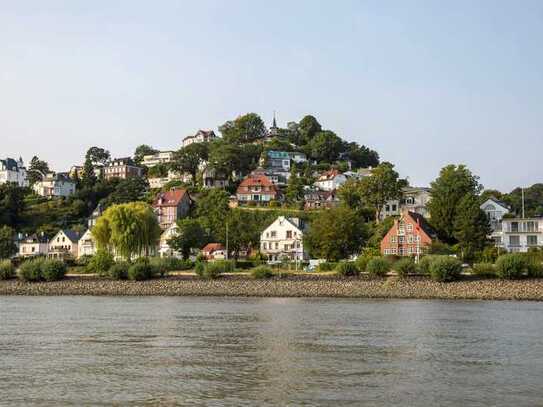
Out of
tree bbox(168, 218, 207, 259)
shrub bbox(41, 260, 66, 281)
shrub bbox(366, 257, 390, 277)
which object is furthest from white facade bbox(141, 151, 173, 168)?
shrub bbox(366, 257, 390, 277)

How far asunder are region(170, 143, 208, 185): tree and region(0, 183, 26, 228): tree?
91.0 ft

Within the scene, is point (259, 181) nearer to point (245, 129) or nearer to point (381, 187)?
point (381, 187)

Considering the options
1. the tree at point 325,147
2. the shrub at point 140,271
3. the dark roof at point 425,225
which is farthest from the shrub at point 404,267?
the tree at point 325,147

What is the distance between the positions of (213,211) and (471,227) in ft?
128

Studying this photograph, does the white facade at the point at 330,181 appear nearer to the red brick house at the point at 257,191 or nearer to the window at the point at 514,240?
the red brick house at the point at 257,191

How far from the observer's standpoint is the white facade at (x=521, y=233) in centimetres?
8125

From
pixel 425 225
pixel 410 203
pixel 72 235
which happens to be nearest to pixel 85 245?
pixel 72 235

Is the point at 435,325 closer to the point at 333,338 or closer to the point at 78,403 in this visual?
the point at 333,338

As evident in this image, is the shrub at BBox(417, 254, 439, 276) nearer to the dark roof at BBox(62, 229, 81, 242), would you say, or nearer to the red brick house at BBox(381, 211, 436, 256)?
the red brick house at BBox(381, 211, 436, 256)

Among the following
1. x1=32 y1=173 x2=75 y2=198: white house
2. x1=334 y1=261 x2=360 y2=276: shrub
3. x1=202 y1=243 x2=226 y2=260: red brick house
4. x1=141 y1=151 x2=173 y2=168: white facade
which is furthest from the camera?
x1=141 y1=151 x2=173 y2=168: white facade

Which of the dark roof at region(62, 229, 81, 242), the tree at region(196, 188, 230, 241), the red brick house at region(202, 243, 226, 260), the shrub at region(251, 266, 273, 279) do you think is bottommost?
the shrub at region(251, 266, 273, 279)

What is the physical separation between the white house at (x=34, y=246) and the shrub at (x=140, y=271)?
48012mm

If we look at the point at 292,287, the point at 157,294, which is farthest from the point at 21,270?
the point at 292,287

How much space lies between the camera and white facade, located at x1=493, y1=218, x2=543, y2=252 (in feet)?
267
